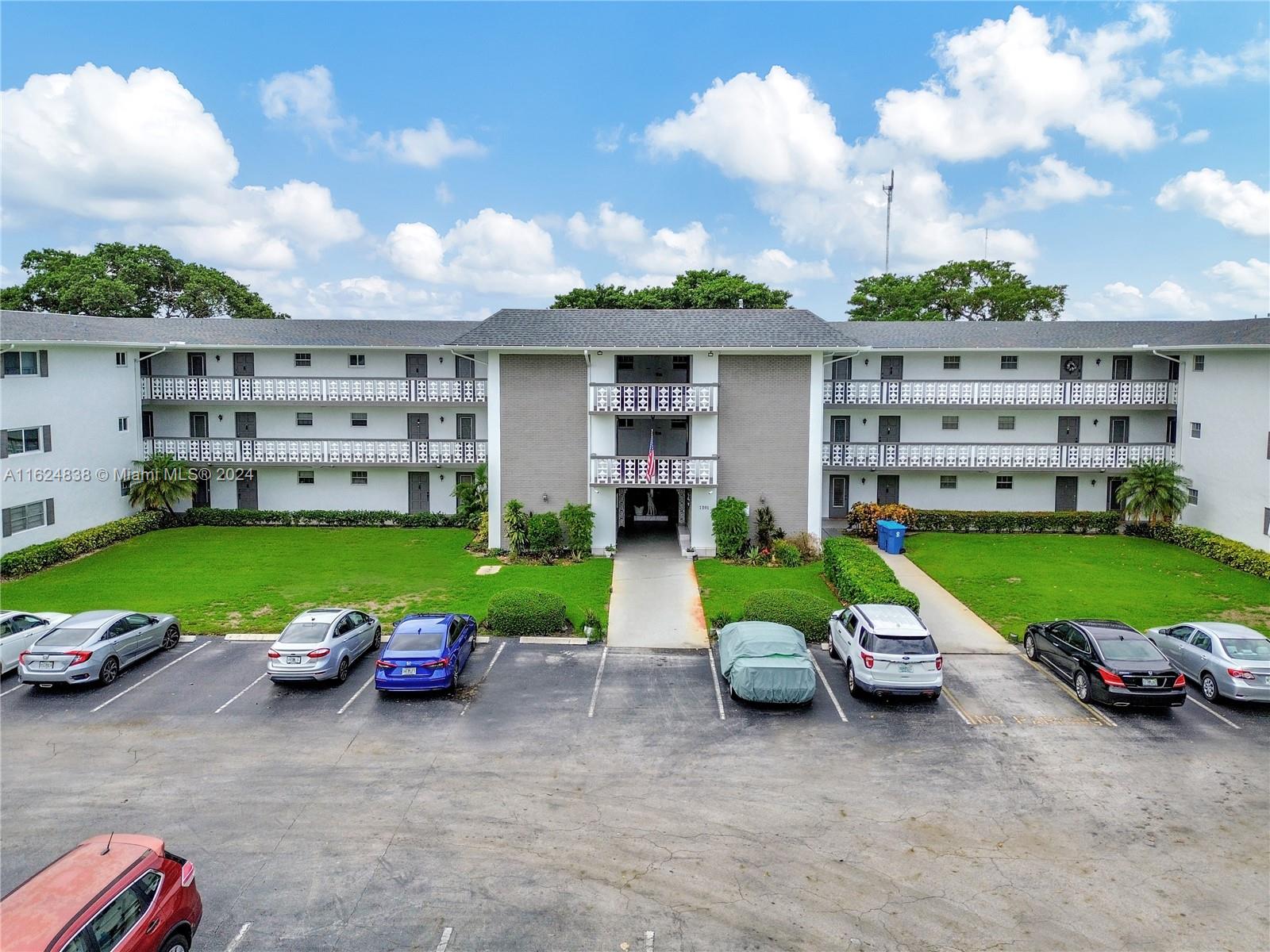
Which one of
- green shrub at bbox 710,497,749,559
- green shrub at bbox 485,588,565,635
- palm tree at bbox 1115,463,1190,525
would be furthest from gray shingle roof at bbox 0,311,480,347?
palm tree at bbox 1115,463,1190,525

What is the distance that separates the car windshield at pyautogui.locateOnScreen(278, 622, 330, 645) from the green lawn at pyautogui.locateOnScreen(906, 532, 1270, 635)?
17.5 metres

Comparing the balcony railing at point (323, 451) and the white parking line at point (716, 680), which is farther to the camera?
the balcony railing at point (323, 451)

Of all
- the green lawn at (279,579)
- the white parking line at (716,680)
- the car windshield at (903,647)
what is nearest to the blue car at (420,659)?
the green lawn at (279,579)

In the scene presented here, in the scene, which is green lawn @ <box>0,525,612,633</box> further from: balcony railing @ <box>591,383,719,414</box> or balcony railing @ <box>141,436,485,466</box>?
balcony railing @ <box>591,383,719,414</box>

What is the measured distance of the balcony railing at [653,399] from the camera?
28422 millimetres

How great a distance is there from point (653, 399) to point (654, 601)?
321 inches

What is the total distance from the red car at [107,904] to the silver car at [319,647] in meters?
8.00

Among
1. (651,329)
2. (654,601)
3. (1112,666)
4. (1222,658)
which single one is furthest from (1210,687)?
(651,329)

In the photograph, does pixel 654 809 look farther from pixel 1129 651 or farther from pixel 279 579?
pixel 279 579

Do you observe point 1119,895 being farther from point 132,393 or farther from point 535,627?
point 132,393

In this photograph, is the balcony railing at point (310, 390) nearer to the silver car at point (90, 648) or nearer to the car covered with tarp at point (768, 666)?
the silver car at point (90, 648)

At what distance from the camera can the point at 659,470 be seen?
28531 millimetres

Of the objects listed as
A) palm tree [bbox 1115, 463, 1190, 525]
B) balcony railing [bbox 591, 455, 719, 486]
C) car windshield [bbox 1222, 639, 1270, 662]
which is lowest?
car windshield [bbox 1222, 639, 1270, 662]

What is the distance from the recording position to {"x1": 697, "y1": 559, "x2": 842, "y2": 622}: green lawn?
2275 centimetres
